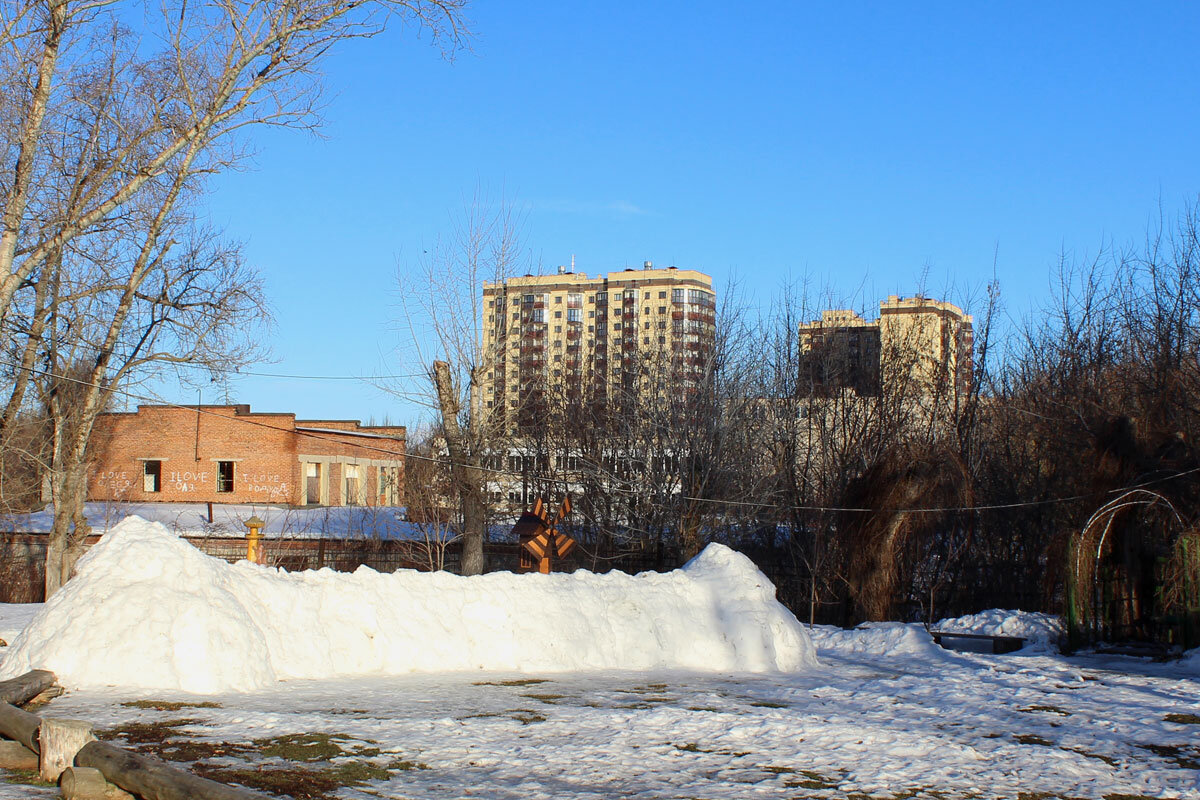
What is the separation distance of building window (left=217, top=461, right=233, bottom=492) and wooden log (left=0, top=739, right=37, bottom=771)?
44.6m

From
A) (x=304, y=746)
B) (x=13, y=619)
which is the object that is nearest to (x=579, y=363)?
(x=13, y=619)

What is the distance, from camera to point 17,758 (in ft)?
24.9

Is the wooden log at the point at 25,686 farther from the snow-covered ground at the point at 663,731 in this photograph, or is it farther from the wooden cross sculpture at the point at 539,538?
the wooden cross sculpture at the point at 539,538

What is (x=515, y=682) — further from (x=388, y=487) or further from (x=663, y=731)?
(x=388, y=487)

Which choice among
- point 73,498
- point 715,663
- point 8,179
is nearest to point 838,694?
point 715,663

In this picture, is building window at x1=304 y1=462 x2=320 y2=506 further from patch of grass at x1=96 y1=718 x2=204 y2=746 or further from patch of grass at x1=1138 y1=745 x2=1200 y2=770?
patch of grass at x1=1138 y1=745 x2=1200 y2=770

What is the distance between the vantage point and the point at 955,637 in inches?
824

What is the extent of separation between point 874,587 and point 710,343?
41.3 feet

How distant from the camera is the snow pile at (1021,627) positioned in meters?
20.0

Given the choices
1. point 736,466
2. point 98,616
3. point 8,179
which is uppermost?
point 8,179

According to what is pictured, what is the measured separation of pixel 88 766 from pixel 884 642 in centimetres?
1420

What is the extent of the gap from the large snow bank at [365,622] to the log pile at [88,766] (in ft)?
9.54

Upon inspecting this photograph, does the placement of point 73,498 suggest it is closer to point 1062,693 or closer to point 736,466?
→ point 736,466

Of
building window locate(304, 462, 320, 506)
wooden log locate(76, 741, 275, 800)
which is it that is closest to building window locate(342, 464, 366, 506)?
building window locate(304, 462, 320, 506)
